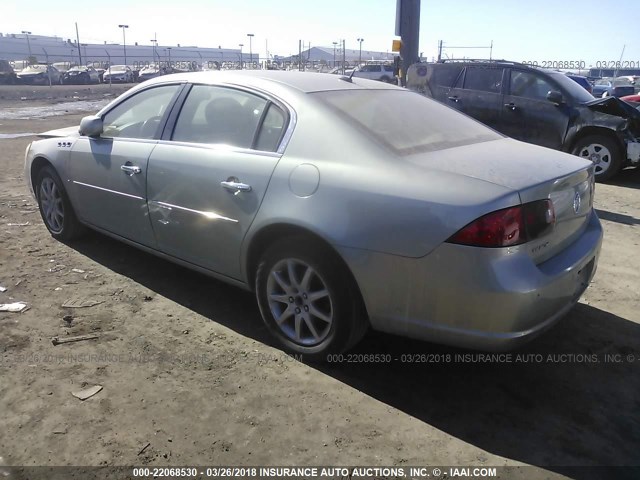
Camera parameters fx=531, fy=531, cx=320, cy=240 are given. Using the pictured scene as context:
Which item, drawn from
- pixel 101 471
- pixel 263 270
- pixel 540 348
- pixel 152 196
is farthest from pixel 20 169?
pixel 540 348

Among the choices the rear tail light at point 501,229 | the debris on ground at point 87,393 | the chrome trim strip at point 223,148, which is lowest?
the debris on ground at point 87,393

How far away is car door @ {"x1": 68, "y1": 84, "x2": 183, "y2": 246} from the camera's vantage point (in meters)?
3.85

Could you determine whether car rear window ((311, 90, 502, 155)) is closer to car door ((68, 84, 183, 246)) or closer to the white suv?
car door ((68, 84, 183, 246))

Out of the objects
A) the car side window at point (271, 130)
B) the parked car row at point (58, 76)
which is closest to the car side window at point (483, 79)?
the car side window at point (271, 130)

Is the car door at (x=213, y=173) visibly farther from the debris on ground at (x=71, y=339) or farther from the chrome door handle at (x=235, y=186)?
the debris on ground at (x=71, y=339)

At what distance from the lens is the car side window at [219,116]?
10.9 ft

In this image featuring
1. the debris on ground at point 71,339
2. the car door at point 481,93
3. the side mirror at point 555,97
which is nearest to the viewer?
the debris on ground at point 71,339

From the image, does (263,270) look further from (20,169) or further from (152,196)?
(20,169)

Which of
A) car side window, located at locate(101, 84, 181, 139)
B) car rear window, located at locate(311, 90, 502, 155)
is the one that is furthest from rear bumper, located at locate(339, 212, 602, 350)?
car side window, located at locate(101, 84, 181, 139)

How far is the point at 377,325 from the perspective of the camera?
278cm

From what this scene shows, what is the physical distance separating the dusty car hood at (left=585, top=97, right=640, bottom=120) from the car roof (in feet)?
18.0

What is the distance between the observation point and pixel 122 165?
12.9 ft

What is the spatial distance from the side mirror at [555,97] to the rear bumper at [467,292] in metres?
6.20

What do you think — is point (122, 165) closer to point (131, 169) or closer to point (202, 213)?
point (131, 169)
